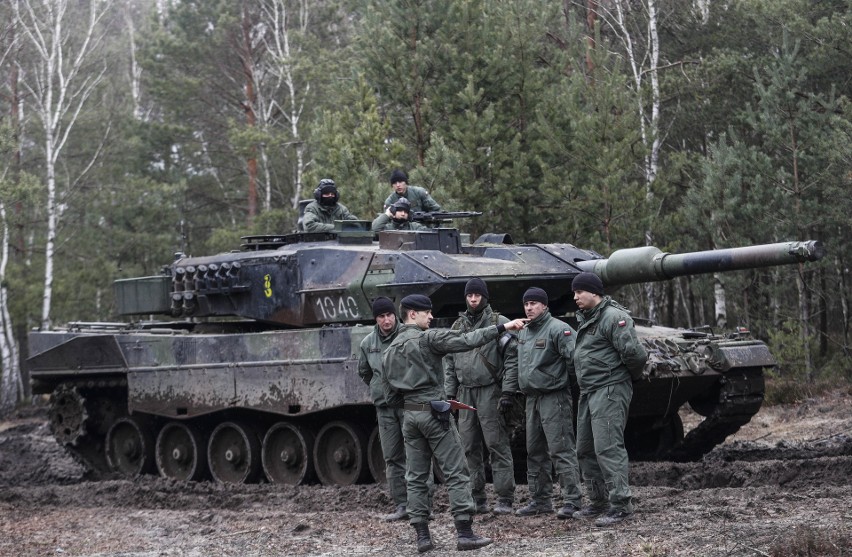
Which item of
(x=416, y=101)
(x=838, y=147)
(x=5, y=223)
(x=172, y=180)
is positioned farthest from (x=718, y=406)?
(x=172, y=180)

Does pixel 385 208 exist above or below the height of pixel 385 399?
above

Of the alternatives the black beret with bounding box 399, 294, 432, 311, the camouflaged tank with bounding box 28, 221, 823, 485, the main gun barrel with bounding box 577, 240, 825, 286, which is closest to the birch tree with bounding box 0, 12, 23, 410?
the camouflaged tank with bounding box 28, 221, 823, 485

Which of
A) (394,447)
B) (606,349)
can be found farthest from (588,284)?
(394,447)

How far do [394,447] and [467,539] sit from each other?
5.47 ft

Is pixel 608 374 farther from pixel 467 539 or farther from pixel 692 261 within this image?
pixel 692 261

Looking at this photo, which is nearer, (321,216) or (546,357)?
(546,357)

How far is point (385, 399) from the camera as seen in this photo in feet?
29.5

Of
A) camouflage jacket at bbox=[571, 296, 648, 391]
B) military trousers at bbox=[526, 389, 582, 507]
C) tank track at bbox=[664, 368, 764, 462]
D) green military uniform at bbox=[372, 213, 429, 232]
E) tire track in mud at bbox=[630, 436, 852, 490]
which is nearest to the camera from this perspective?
camouflage jacket at bbox=[571, 296, 648, 391]

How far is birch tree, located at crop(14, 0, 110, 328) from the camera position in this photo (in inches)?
1008

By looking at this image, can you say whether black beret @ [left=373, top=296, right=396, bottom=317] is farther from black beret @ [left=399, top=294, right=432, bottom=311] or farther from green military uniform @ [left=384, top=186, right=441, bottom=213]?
green military uniform @ [left=384, top=186, right=441, bottom=213]

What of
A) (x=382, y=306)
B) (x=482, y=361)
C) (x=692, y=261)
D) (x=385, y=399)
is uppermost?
(x=692, y=261)

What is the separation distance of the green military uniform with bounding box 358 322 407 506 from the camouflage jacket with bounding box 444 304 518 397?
53cm

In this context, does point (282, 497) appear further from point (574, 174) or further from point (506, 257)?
point (574, 174)

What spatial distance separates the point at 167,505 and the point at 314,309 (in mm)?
2392
